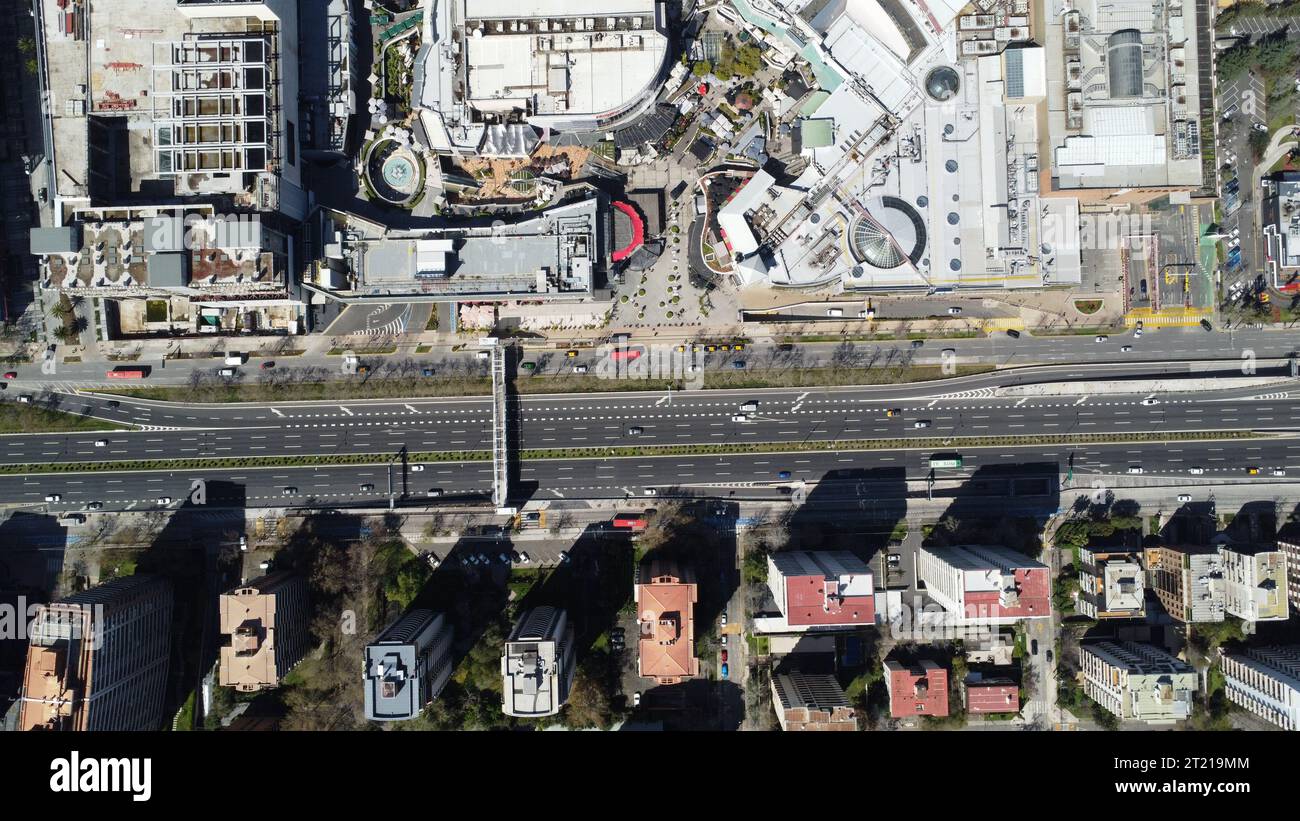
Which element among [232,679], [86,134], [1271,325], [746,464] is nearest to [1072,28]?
[1271,325]

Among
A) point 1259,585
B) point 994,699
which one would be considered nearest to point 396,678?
Result: point 994,699

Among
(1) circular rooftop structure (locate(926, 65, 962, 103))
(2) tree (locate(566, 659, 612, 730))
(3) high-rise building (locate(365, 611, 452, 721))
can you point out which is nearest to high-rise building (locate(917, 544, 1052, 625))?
(2) tree (locate(566, 659, 612, 730))

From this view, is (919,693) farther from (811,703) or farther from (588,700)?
(588,700)

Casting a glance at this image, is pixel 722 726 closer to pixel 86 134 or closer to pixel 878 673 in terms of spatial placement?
pixel 878 673

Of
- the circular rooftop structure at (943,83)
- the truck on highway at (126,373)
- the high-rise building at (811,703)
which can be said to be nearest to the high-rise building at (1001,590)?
the high-rise building at (811,703)

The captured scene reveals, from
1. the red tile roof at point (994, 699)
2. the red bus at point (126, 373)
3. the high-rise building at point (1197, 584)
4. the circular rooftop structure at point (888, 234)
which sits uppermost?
the circular rooftop structure at point (888, 234)

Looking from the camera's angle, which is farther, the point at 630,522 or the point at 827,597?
the point at 630,522

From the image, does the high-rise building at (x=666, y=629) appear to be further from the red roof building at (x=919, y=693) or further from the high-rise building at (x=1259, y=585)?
the high-rise building at (x=1259, y=585)
